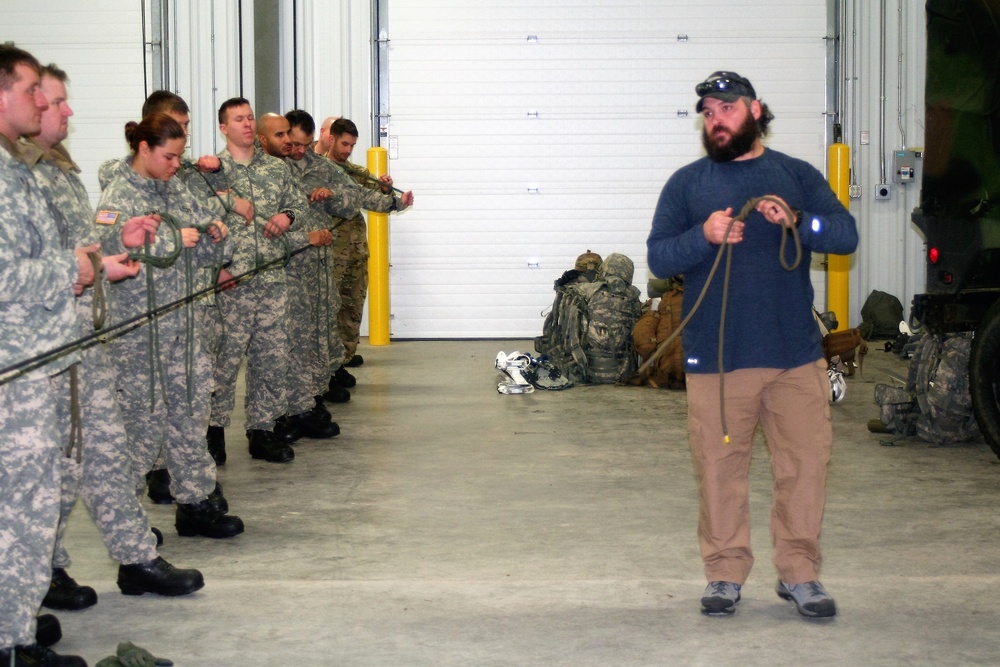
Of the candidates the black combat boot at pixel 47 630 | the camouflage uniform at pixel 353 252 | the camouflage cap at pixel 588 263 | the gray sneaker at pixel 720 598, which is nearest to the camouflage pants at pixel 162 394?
the black combat boot at pixel 47 630

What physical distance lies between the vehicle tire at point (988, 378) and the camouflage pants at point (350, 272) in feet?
14.6

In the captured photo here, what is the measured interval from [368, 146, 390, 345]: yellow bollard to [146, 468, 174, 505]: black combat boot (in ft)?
21.9

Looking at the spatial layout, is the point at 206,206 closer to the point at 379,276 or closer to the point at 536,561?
the point at 536,561

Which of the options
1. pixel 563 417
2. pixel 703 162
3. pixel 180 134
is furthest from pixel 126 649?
pixel 563 417

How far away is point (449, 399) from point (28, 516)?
5.62 meters

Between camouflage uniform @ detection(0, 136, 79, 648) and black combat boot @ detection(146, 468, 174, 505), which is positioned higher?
camouflage uniform @ detection(0, 136, 79, 648)

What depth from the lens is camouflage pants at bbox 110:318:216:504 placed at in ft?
15.6

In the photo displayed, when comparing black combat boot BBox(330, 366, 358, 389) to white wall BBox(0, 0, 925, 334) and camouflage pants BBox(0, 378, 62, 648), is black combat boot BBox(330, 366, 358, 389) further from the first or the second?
camouflage pants BBox(0, 378, 62, 648)

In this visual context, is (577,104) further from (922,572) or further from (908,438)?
(922,572)

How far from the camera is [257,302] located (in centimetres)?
636

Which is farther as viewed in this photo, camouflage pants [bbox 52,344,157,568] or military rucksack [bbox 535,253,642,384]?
military rucksack [bbox 535,253,642,384]

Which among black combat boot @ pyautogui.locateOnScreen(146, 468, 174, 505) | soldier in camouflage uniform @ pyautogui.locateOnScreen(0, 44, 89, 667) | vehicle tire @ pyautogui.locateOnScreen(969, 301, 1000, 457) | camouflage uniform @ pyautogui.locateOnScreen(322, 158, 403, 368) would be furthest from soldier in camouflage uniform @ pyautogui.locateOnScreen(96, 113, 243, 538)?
vehicle tire @ pyautogui.locateOnScreen(969, 301, 1000, 457)

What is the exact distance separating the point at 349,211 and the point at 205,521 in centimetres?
325

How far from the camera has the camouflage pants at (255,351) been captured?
20.7 ft
